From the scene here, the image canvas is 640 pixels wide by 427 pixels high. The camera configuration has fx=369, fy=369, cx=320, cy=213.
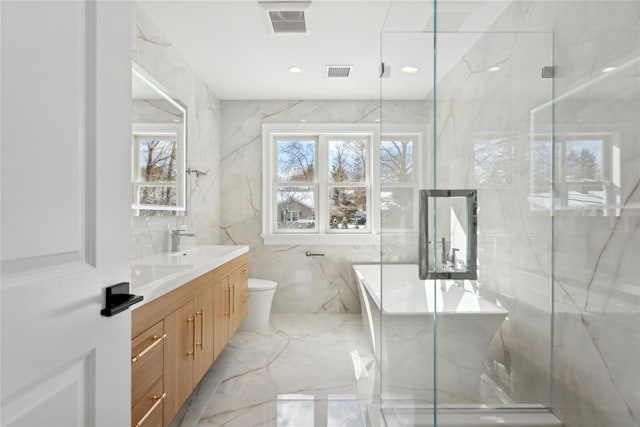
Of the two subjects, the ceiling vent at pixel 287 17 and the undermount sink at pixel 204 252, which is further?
the undermount sink at pixel 204 252

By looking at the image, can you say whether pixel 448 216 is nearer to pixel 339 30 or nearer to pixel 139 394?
pixel 139 394

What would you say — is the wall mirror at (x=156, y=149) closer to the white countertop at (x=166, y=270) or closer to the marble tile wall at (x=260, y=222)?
the white countertop at (x=166, y=270)

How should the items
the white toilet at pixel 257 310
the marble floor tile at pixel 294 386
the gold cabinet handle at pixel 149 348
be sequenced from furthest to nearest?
the white toilet at pixel 257 310, the marble floor tile at pixel 294 386, the gold cabinet handle at pixel 149 348

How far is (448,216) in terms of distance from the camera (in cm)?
145

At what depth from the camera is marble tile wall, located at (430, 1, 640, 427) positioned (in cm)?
113

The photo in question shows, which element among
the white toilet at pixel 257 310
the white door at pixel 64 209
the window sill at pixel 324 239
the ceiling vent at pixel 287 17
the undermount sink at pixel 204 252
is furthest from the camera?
the window sill at pixel 324 239

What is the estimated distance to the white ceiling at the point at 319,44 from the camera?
1.46 meters

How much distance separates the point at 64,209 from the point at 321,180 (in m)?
3.74

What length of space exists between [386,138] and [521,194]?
75 cm

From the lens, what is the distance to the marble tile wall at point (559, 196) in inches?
44.7

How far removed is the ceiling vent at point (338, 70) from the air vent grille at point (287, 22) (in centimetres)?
74

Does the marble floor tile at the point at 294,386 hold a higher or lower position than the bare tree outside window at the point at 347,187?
lower

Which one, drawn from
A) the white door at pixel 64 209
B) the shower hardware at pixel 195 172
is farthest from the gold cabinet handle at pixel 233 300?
the white door at pixel 64 209

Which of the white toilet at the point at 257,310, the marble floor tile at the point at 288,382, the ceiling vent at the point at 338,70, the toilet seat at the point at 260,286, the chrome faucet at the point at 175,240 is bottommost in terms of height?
the marble floor tile at the point at 288,382
